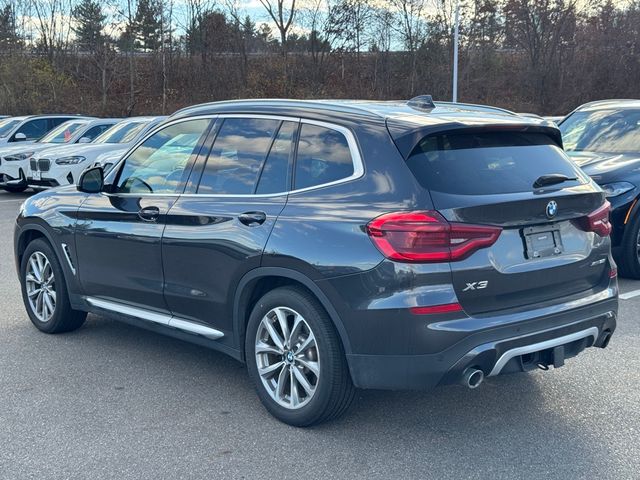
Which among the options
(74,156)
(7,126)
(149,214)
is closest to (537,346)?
(149,214)

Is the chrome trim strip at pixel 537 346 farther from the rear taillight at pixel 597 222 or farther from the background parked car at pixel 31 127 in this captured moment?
the background parked car at pixel 31 127

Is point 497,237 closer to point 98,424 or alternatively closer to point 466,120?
point 466,120

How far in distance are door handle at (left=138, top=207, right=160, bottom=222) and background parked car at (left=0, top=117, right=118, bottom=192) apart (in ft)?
→ 41.0

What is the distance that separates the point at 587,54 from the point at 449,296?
44.0m

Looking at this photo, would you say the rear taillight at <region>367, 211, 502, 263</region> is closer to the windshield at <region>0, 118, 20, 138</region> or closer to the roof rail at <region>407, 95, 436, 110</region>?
the roof rail at <region>407, 95, 436, 110</region>

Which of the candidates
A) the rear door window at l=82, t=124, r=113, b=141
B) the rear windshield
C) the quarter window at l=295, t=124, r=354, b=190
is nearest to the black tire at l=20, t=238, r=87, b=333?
the quarter window at l=295, t=124, r=354, b=190

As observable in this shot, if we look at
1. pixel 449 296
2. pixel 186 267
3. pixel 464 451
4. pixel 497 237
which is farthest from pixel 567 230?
pixel 186 267

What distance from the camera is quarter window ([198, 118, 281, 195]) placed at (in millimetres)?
4555

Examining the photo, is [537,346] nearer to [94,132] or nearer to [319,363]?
[319,363]

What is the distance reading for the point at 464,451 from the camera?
156 inches

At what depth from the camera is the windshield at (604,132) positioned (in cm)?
875

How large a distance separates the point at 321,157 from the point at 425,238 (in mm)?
893

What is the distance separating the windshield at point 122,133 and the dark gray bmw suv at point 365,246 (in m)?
10.9

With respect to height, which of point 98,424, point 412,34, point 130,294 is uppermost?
point 412,34
